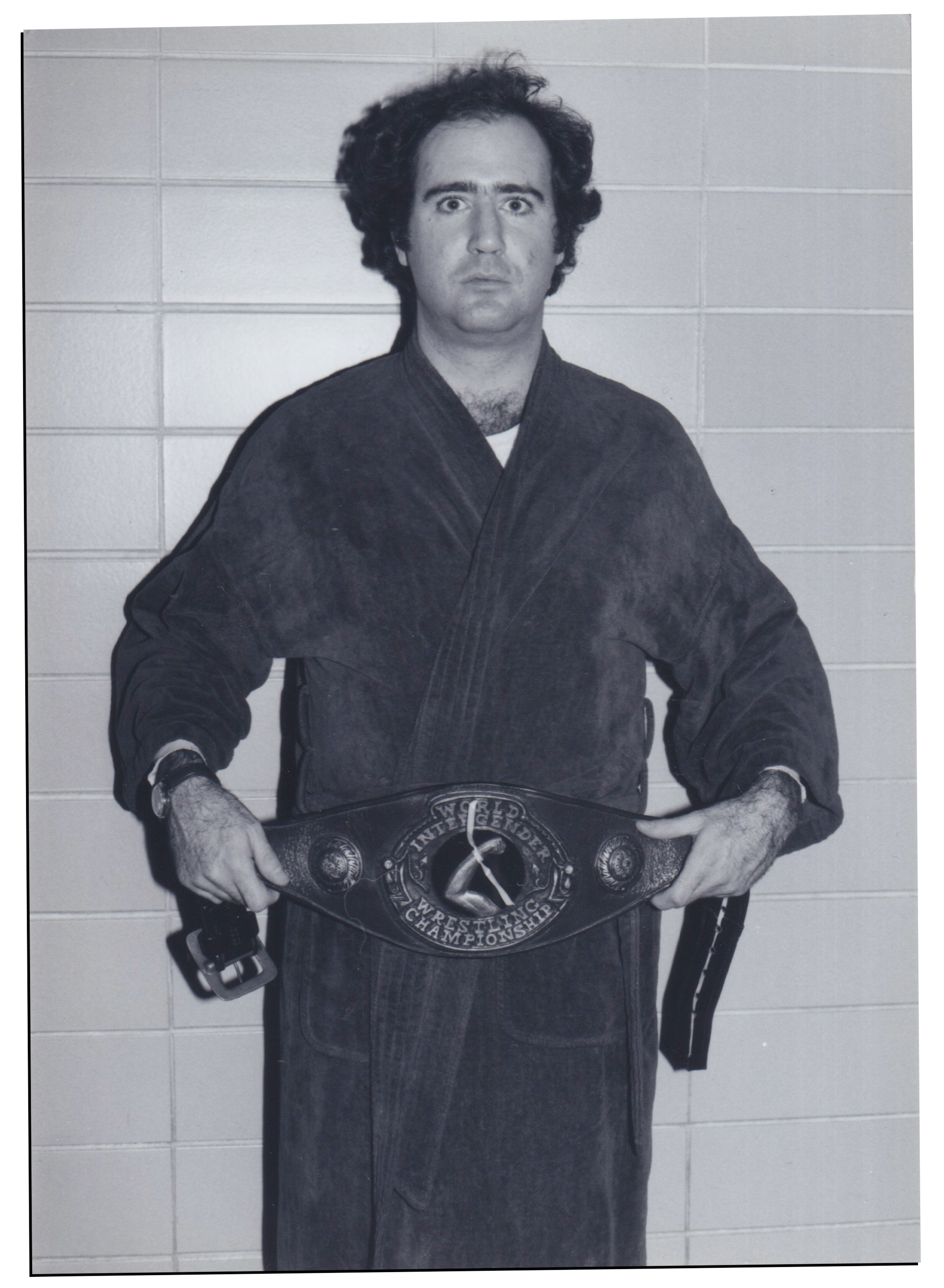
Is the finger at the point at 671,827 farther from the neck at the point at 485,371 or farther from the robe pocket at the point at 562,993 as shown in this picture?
the neck at the point at 485,371

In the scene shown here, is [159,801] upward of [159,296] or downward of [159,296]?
downward

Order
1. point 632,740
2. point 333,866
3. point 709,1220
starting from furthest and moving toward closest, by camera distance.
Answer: point 709,1220 → point 632,740 → point 333,866

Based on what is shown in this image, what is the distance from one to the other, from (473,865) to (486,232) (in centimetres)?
58

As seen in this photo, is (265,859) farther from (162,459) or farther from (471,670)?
(162,459)

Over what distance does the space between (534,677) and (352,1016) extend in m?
0.37

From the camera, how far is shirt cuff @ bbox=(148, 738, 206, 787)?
3.14 ft

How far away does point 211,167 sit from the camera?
1062 millimetres

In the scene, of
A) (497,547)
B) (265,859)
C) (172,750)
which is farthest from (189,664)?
(497,547)

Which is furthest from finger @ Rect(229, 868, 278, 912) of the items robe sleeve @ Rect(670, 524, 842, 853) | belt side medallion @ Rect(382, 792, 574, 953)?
robe sleeve @ Rect(670, 524, 842, 853)

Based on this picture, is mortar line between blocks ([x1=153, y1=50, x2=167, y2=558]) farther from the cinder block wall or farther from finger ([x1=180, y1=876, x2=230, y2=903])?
finger ([x1=180, y1=876, x2=230, y2=903])

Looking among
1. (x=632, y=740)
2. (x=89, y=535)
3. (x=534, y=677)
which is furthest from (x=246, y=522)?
(x=632, y=740)

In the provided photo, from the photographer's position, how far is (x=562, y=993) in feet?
3.27

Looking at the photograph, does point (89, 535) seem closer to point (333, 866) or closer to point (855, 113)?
point (333, 866)

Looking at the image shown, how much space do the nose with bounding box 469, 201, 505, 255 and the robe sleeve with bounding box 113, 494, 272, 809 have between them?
37 cm
